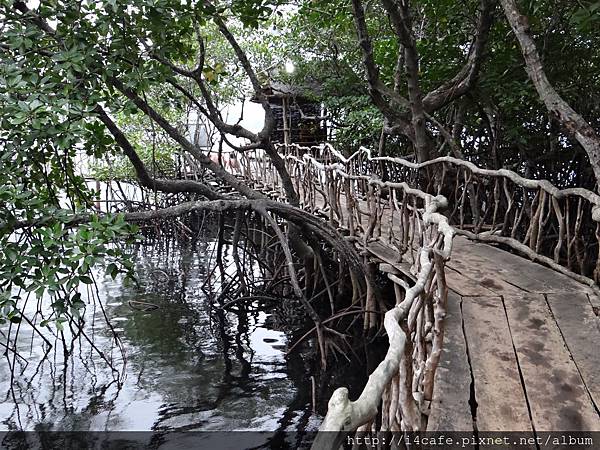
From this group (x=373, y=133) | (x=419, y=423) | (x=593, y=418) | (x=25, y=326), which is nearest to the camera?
(x=419, y=423)

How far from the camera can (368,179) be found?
557 cm

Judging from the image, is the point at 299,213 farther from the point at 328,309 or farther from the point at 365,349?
the point at 328,309

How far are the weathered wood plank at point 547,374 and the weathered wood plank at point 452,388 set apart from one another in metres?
0.28

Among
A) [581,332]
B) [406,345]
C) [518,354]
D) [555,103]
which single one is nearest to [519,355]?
[518,354]

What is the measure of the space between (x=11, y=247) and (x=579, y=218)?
4.10 m

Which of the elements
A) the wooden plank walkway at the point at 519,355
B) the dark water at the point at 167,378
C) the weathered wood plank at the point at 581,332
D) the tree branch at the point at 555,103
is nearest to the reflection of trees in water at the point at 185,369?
the dark water at the point at 167,378

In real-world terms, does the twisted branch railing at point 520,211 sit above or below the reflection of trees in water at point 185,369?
above

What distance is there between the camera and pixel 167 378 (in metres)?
6.54

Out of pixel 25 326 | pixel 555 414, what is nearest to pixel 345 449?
pixel 555 414

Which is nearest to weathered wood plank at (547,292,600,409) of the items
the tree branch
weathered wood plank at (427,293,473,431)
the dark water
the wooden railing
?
weathered wood plank at (427,293,473,431)

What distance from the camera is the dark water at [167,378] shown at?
5.52 meters

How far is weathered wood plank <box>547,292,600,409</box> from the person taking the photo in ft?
8.93

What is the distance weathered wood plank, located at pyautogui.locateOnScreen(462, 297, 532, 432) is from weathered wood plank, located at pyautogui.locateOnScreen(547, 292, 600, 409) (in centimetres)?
31

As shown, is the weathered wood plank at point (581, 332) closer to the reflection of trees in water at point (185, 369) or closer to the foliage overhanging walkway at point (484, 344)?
the foliage overhanging walkway at point (484, 344)
